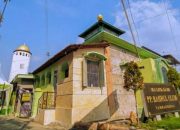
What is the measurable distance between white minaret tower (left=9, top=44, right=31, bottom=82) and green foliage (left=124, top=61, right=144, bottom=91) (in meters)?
30.7

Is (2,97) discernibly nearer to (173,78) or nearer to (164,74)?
(164,74)

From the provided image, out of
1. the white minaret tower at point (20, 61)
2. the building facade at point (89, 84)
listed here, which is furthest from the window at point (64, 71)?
the white minaret tower at point (20, 61)

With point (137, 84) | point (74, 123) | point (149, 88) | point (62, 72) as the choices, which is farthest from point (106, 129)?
point (62, 72)

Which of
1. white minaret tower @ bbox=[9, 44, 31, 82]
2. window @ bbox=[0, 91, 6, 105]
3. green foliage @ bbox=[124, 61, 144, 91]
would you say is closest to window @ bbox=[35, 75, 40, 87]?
window @ bbox=[0, 91, 6, 105]

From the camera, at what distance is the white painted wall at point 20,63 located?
3566 cm

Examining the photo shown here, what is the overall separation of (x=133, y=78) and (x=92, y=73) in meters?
2.93

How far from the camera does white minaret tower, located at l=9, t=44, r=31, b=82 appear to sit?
35.7 metres

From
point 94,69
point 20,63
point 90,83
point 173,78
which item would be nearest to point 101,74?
point 94,69

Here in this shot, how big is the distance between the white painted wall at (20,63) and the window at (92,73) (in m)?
28.2

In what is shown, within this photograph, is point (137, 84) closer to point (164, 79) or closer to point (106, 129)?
point (106, 129)

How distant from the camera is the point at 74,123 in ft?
32.2

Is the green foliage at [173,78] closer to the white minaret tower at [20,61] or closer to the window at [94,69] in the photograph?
the window at [94,69]

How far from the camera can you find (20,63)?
3666 cm

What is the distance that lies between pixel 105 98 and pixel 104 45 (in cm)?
383
